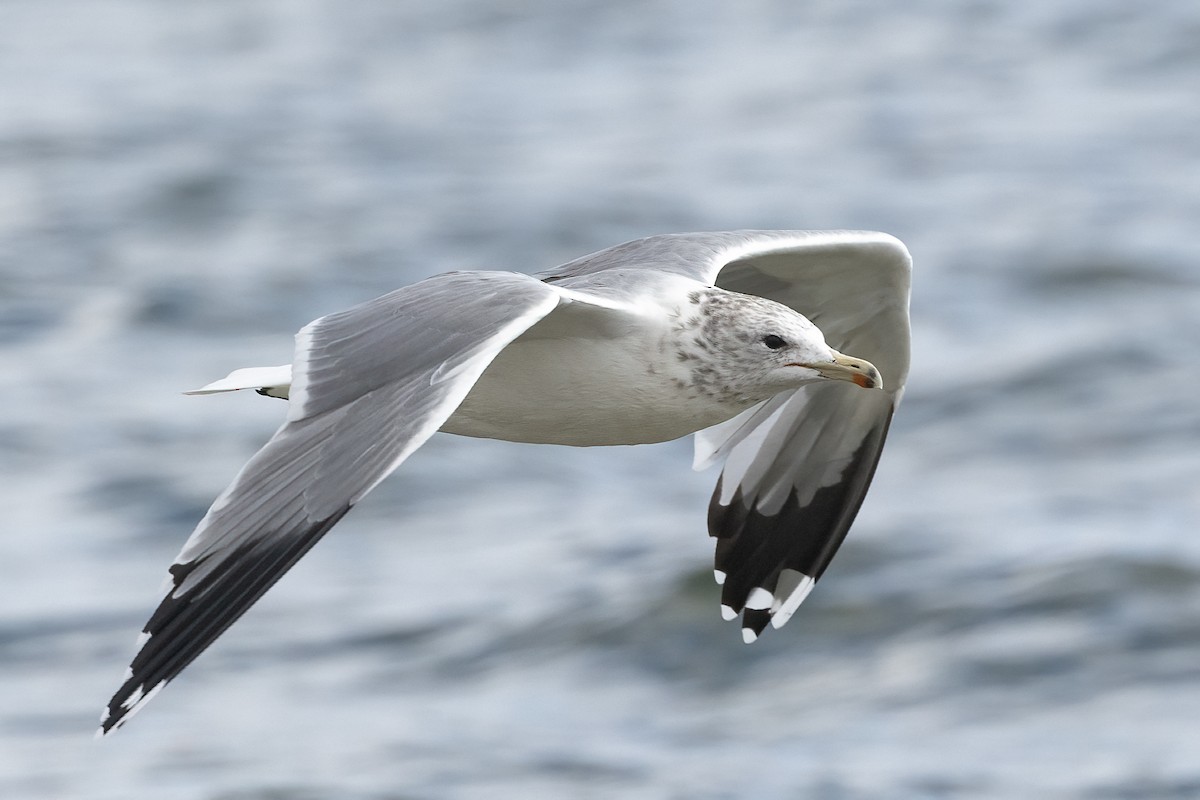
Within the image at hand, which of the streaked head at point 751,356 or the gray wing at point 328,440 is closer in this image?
the gray wing at point 328,440

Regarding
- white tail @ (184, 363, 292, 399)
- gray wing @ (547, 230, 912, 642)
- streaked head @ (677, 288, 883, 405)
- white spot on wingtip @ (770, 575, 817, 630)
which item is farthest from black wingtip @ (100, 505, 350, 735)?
white spot on wingtip @ (770, 575, 817, 630)

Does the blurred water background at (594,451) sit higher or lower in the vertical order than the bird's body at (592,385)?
lower

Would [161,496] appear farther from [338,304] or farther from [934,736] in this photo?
[934,736]

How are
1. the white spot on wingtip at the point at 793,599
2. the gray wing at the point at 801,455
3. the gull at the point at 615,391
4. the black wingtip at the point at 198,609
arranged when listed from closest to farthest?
the black wingtip at the point at 198,609
the gull at the point at 615,391
the gray wing at the point at 801,455
the white spot on wingtip at the point at 793,599

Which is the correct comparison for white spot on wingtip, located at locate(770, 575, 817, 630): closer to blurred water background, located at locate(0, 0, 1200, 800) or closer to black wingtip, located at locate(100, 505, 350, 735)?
black wingtip, located at locate(100, 505, 350, 735)

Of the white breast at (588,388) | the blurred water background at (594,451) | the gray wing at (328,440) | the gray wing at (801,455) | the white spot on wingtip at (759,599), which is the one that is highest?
the gray wing at (328,440)

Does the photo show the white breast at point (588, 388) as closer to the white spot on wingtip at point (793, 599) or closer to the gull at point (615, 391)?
the gull at point (615, 391)

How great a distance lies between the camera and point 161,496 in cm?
1659

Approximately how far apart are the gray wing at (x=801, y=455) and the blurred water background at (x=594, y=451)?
4.79m

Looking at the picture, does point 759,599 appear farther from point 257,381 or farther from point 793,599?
point 257,381

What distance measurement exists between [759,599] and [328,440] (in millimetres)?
2963

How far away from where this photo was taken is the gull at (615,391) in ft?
17.1

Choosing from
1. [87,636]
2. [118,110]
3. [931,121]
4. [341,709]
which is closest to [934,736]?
[341,709]

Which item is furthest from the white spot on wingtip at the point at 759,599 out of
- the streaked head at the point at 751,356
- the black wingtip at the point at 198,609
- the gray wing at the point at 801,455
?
the black wingtip at the point at 198,609
